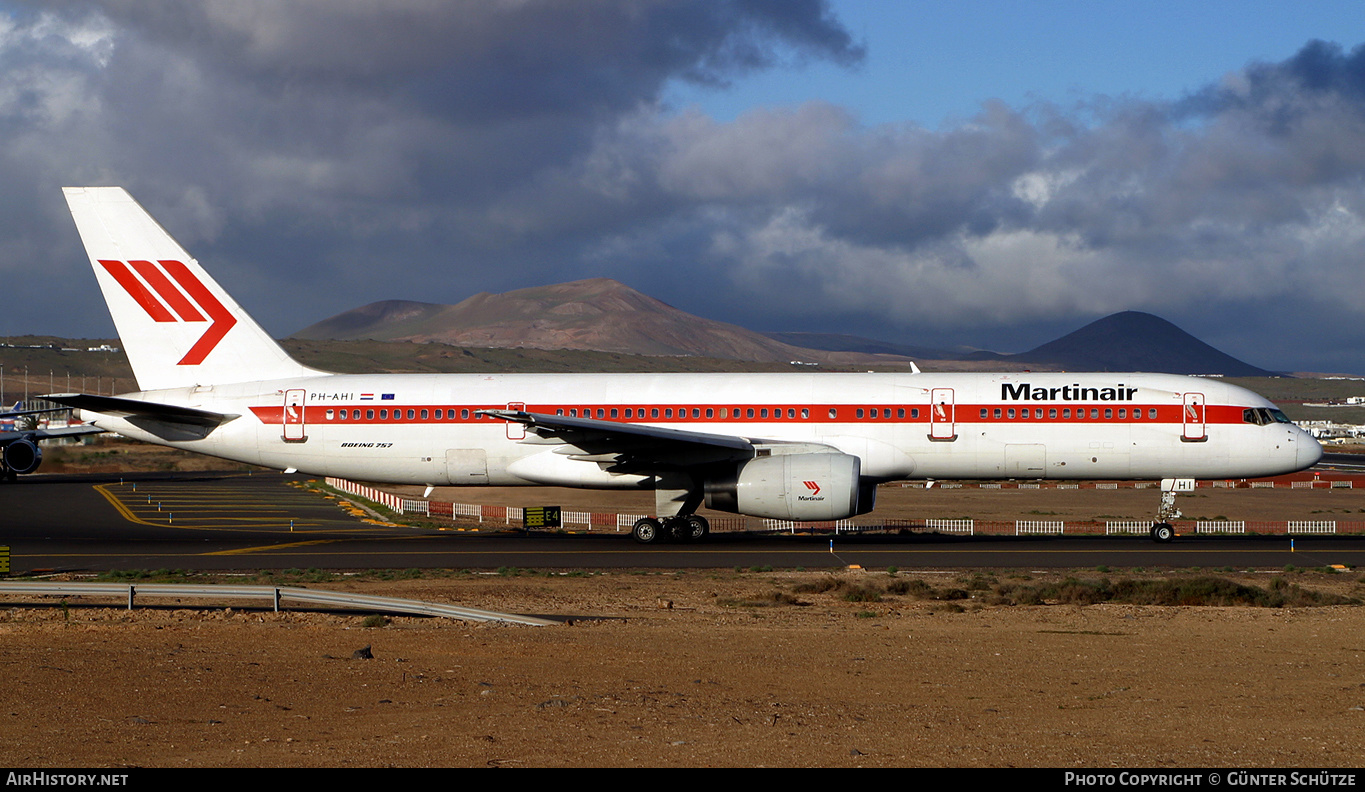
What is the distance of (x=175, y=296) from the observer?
29.7 metres

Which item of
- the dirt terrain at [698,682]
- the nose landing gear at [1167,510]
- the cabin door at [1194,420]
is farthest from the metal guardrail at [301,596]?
the cabin door at [1194,420]

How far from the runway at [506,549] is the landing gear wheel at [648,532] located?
1.55 ft

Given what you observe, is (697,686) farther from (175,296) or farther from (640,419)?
(175,296)

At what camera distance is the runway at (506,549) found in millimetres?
23688

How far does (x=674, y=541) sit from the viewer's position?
91.7 ft

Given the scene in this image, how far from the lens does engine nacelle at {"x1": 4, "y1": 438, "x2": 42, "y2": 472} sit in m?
55.5

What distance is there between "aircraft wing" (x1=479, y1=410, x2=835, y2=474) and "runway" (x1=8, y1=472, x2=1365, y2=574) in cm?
211

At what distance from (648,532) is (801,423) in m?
4.75

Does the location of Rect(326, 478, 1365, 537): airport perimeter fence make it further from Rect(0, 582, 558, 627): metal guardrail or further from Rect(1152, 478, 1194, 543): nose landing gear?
Rect(0, 582, 558, 627): metal guardrail

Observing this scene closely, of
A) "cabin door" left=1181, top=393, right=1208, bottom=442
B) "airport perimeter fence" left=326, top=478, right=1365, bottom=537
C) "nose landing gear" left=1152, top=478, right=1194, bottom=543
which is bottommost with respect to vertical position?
"airport perimeter fence" left=326, top=478, right=1365, bottom=537

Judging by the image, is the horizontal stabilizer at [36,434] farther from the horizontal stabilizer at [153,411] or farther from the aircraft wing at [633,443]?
the aircraft wing at [633,443]

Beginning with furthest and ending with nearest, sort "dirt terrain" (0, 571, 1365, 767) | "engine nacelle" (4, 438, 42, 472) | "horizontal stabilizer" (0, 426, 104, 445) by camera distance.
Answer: "horizontal stabilizer" (0, 426, 104, 445) → "engine nacelle" (4, 438, 42, 472) → "dirt terrain" (0, 571, 1365, 767)

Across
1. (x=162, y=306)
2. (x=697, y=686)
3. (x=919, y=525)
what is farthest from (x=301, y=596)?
(x=919, y=525)

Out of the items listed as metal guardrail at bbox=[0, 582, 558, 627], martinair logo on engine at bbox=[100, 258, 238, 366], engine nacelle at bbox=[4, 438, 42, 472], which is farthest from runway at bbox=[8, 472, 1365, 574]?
engine nacelle at bbox=[4, 438, 42, 472]
